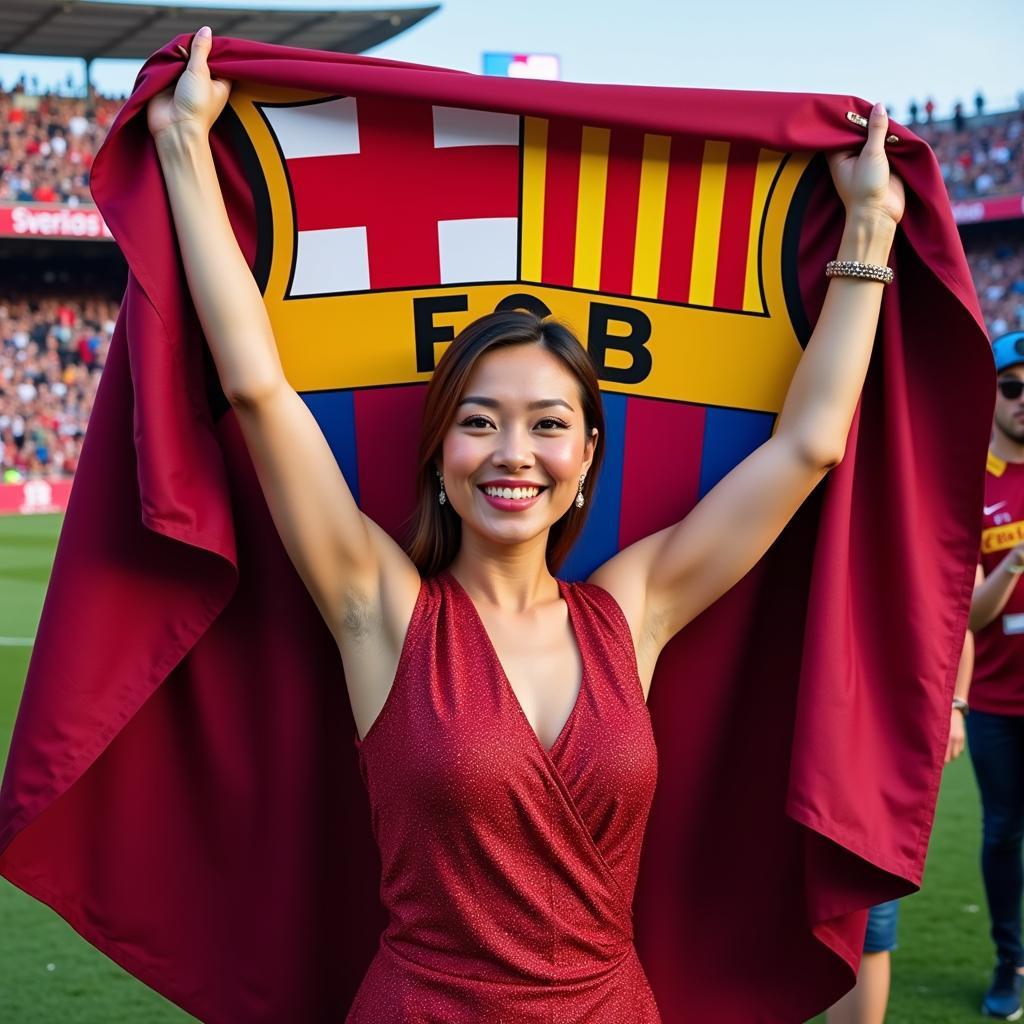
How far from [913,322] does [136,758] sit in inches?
70.2

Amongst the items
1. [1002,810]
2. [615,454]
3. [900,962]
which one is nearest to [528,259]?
[615,454]

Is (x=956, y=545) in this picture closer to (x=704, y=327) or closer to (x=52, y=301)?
(x=704, y=327)

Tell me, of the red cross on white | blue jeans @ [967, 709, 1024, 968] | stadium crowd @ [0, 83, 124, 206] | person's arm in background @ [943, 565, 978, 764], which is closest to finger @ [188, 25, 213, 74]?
the red cross on white

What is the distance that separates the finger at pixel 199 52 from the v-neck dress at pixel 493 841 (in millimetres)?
1085

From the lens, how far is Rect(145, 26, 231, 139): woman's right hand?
2533 mm

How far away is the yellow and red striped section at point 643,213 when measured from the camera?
2809 millimetres

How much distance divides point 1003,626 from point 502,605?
2690mm

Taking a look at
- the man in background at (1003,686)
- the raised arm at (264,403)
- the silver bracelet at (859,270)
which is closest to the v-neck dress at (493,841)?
the raised arm at (264,403)

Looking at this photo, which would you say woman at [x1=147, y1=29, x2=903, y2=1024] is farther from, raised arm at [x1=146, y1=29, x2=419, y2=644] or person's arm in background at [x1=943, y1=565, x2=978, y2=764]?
person's arm in background at [x1=943, y1=565, x2=978, y2=764]

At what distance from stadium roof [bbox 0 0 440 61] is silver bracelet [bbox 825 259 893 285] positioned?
3124 cm

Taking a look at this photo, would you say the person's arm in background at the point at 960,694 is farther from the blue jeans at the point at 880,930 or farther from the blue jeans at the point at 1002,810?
the blue jeans at the point at 1002,810

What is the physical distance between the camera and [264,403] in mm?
2438

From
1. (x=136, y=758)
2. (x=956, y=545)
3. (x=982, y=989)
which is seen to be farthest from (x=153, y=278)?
(x=982, y=989)

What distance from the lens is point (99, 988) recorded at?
4602 millimetres
